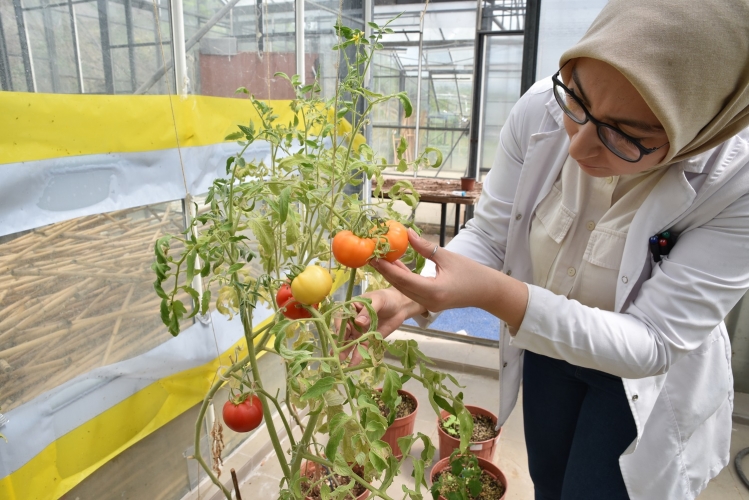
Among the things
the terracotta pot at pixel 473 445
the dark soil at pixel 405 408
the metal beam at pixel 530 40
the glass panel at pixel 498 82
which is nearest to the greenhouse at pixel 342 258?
the terracotta pot at pixel 473 445

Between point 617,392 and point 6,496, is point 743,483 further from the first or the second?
point 6,496

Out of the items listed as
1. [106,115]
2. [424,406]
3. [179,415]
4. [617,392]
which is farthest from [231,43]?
[424,406]

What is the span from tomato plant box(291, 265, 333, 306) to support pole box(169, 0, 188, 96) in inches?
32.5

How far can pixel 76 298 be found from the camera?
3.84 ft

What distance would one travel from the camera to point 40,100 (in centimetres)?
100

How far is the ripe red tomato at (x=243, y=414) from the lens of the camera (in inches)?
42.4

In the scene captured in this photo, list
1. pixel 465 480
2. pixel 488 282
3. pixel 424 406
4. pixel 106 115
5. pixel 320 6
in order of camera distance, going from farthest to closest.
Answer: pixel 424 406, pixel 320 6, pixel 465 480, pixel 106 115, pixel 488 282

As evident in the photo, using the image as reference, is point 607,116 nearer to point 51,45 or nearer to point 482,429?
point 51,45

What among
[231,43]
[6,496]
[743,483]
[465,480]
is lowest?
[743,483]

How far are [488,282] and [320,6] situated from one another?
1.66 metres

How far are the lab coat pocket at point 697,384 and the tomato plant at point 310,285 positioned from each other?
73cm

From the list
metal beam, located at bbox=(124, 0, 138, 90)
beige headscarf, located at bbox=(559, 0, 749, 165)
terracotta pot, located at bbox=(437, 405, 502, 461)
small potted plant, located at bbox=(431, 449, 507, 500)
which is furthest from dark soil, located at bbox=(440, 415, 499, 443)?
metal beam, located at bbox=(124, 0, 138, 90)

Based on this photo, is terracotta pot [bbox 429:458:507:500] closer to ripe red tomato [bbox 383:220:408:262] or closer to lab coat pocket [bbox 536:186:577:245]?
lab coat pocket [bbox 536:186:577:245]

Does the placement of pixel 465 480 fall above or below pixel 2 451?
below
